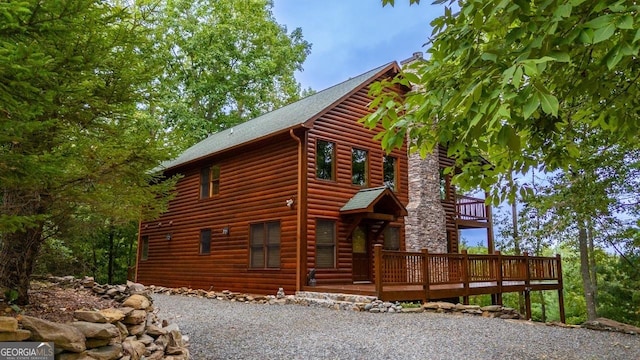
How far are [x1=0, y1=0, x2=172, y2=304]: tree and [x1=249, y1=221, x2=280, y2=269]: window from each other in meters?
6.39

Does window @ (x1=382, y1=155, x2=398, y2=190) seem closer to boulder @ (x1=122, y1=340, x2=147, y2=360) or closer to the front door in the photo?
the front door

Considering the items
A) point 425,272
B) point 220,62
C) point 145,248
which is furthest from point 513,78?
point 220,62

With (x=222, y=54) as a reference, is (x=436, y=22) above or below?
below

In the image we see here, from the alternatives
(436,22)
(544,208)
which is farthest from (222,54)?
(436,22)

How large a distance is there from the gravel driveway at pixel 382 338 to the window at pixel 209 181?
627 centimetres

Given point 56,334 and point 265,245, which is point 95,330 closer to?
point 56,334

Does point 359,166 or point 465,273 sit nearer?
point 465,273

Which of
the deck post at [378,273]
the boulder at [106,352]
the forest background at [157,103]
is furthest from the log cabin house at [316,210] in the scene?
the boulder at [106,352]

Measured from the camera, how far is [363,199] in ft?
39.1

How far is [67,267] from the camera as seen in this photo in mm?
10219

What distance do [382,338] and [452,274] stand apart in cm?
534

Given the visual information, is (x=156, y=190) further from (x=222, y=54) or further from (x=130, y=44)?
(x=222, y=54)

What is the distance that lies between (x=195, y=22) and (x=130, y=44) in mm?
23499

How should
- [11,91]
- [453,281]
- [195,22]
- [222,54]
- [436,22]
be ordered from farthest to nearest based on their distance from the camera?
[195,22] → [222,54] → [453,281] → [436,22] → [11,91]
